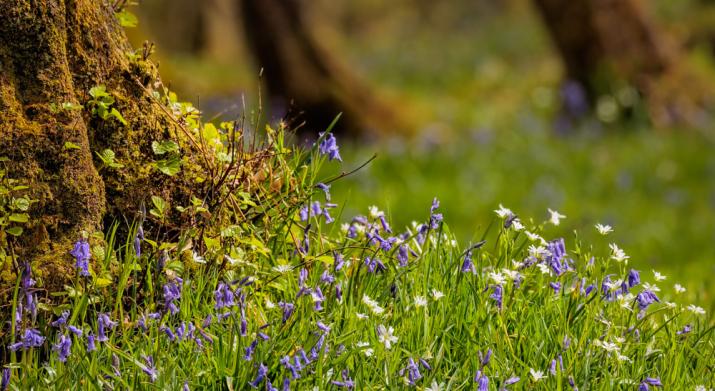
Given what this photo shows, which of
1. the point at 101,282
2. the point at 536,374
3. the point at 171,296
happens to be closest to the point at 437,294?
the point at 536,374

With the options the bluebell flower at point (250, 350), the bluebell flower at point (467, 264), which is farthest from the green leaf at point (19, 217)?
the bluebell flower at point (467, 264)

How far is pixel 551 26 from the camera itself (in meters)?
10.4

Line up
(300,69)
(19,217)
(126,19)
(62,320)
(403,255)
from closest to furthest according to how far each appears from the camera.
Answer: (62,320)
(19,217)
(403,255)
(126,19)
(300,69)

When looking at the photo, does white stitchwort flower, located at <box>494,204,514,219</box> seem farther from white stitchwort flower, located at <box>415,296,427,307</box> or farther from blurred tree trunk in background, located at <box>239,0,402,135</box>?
blurred tree trunk in background, located at <box>239,0,402,135</box>

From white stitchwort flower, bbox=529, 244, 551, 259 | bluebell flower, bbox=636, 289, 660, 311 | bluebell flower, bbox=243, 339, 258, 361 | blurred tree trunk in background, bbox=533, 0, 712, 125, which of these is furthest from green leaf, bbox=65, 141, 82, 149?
blurred tree trunk in background, bbox=533, 0, 712, 125

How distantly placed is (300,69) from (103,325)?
833cm

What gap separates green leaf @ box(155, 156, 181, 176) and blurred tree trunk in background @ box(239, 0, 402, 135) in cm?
749

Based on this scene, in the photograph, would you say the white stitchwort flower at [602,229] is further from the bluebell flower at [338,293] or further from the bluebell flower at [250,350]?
the bluebell flower at [250,350]

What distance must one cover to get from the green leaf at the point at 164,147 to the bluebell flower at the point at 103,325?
1.87ft

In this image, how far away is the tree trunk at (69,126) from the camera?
9.53 ft

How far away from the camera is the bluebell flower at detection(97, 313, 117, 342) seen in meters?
2.59

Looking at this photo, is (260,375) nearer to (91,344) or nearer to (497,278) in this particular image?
(91,344)

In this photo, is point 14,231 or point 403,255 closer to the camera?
point 14,231

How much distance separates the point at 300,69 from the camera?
35.4ft
